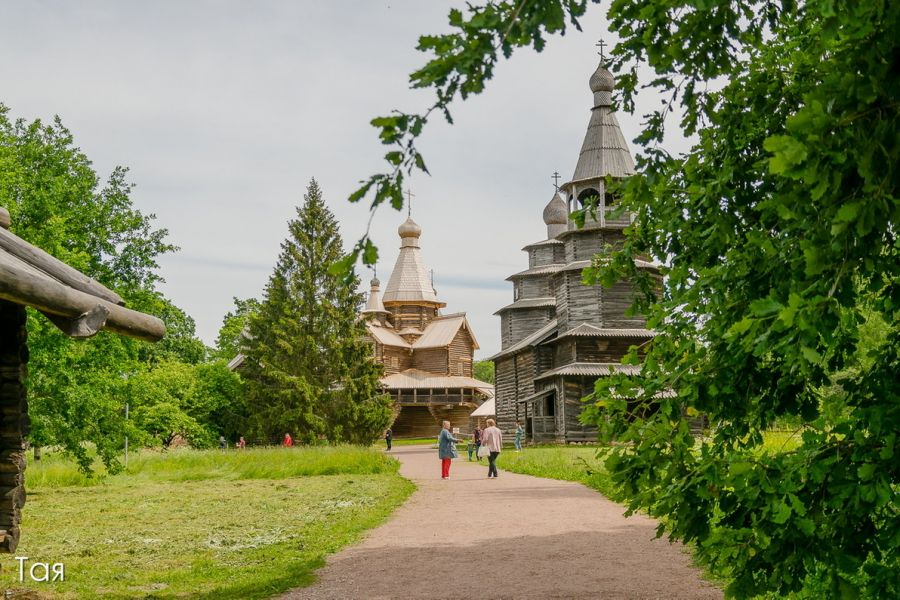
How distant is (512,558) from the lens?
860 centimetres

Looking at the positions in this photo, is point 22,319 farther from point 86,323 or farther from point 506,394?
Result: point 506,394

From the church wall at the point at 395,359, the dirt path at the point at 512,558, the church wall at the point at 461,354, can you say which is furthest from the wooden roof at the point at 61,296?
the church wall at the point at 461,354

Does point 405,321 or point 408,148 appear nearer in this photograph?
point 408,148

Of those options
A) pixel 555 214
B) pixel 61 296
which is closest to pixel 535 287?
pixel 555 214

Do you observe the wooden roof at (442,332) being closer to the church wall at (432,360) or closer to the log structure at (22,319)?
the church wall at (432,360)

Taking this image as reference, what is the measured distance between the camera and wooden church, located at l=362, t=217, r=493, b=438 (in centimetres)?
5759

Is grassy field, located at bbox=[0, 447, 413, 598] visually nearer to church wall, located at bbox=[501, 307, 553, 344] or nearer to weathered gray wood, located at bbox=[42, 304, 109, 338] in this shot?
weathered gray wood, located at bbox=[42, 304, 109, 338]

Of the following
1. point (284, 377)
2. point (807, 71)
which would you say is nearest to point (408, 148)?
→ point (807, 71)

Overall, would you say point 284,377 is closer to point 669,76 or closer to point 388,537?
point 388,537

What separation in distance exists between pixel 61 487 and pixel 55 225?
618 cm

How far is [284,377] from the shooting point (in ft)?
123

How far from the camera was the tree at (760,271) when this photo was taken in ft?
9.07

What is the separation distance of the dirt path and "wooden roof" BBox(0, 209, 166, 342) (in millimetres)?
2797

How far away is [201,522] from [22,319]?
Result: 497cm
